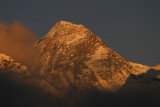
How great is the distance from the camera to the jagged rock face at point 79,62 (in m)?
155

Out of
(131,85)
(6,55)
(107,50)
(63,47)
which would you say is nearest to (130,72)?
(131,85)

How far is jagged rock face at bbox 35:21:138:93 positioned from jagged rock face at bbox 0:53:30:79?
7685 mm

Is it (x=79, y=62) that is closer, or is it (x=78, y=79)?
(x=78, y=79)

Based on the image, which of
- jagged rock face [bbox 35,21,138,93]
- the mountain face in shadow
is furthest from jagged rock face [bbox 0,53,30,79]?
jagged rock face [bbox 35,21,138,93]

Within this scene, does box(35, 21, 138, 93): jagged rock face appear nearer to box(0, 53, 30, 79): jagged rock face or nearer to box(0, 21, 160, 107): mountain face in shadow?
box(0, 21, 160, 107): mountain face in shadow

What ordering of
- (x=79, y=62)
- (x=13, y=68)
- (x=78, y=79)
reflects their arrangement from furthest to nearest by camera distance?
1. (x=13, y=68)
2. (x=79, y=62)
3. (x=78, y=79)

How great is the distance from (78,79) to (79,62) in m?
13.0

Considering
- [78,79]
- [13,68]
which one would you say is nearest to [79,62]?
[78,79]

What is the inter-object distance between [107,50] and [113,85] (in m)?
26.4

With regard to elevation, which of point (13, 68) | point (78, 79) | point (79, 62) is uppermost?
point (13, 68)

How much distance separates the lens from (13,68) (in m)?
170

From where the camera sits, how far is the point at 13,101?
494 feet

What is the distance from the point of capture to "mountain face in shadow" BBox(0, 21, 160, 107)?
15112cm

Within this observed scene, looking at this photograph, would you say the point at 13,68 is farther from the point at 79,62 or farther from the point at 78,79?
the point at 78,79
